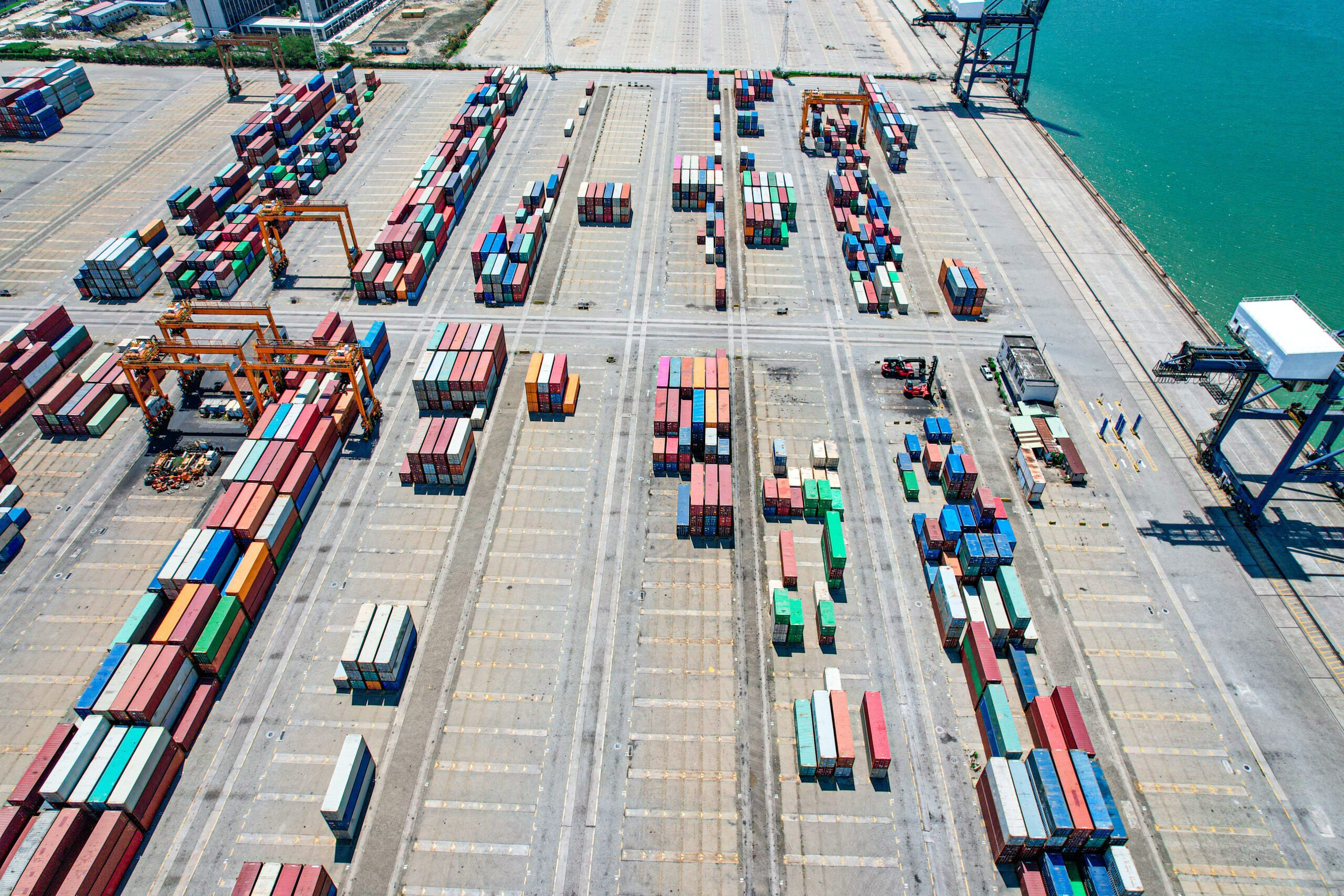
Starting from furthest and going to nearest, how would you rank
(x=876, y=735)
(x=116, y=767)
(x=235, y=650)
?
1. (x=235, y=650)
2. (x=876, y=735)
3. (x=116, y=767)

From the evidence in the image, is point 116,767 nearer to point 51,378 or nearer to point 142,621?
point 142,621

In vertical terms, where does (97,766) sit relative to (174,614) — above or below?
below

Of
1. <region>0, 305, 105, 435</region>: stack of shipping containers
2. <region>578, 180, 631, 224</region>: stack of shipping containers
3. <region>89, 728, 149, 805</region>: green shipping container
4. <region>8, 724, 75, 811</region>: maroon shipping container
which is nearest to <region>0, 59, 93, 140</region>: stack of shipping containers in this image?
<region>0, 305, 105, 435</region>: stack of shipping containers

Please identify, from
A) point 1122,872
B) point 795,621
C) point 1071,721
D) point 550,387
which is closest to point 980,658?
point 1071,721

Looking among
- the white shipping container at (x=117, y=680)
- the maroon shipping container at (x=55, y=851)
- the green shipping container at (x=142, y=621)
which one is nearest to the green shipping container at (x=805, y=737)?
the maroon shipping container at (x=55, y=851)

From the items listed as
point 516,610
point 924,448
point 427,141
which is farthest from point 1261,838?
point 427,141

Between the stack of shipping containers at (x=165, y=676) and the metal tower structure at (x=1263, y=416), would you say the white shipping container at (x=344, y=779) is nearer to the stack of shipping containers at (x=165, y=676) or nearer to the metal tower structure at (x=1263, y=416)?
the stack of shipping containers at (x=165, y=676)
